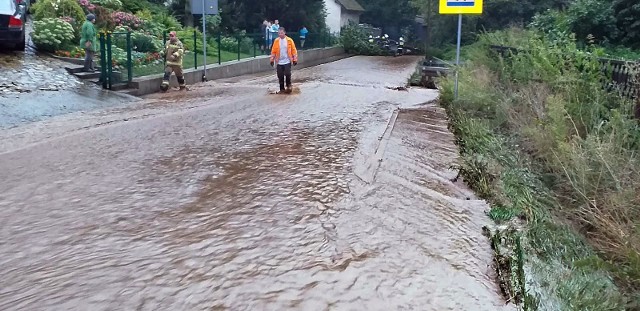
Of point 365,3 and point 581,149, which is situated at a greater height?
point 365,3

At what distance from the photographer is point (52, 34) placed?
1661 centimetres

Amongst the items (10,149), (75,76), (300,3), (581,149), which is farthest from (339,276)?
(300,3)

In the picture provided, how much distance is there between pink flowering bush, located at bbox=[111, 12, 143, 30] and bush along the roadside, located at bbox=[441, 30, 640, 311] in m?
12.7

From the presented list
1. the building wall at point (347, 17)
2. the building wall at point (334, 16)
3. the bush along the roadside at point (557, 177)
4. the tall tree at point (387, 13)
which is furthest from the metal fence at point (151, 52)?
the tall tree at point (387, 13)

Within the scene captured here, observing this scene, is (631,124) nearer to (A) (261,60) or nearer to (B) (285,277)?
(B) (285,277)

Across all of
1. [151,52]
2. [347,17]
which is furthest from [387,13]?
[151,52]

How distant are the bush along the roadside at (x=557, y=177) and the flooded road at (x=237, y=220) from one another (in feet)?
1.08

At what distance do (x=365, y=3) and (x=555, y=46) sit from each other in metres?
54.2

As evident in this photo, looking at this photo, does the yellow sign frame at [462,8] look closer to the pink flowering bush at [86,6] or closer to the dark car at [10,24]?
the dark car at [10,24]

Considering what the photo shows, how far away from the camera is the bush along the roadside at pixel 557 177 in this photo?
5285 millimetres

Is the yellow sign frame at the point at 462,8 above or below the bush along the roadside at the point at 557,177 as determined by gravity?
above

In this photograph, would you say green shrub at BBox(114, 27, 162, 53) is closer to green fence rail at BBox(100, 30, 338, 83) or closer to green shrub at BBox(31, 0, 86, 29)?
green fence rail at BBox(100, 30, 338, 83)

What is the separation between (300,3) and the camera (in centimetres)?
3641

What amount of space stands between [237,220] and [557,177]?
434 centimetres
